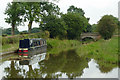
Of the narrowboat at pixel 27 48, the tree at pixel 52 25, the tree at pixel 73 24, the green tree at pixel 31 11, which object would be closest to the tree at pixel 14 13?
the green tree at pixel 31 11

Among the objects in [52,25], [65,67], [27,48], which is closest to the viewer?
[65,67]

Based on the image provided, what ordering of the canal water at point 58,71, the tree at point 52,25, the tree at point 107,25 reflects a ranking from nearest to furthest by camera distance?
the canal water at point 58,71 < the tree at point 52,25 < the tree at point 107,25

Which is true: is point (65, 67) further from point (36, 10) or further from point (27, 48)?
point (36, 10)

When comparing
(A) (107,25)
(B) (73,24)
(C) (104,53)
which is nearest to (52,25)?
(B) (73,24)

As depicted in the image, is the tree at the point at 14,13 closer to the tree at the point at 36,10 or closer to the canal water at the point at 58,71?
the tree at the point at 36,10

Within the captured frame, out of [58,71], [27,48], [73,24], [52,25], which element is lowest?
[58,71]

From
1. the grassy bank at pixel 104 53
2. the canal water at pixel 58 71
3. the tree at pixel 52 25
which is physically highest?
the tree at pixel 52 25

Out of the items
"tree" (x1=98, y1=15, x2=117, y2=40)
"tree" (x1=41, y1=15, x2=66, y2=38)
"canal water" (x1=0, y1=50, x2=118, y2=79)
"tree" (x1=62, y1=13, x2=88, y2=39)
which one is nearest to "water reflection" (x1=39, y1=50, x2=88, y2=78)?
"canal water" (x1=0, y1=50, x2=118, y2=79)

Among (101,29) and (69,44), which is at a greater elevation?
(101,29)

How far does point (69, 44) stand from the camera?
142 ft

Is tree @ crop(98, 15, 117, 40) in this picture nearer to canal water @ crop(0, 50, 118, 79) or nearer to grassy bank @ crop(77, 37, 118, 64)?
grassy bank @ crop(77, 37, 118, 64)

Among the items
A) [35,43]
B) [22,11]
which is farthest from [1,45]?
[22,11]

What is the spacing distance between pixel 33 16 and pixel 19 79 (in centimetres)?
2952

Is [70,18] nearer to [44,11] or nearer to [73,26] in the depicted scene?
[73,26]
